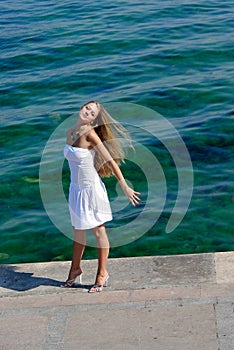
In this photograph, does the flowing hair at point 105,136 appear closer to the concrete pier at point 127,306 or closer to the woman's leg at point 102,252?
the woman's leg at point 102,252

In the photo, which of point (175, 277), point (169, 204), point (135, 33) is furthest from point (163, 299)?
point (135, 33)

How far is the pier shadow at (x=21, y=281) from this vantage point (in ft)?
24.0

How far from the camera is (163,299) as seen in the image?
6.72 metres

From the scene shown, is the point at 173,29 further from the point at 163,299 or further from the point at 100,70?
the point at 163,299

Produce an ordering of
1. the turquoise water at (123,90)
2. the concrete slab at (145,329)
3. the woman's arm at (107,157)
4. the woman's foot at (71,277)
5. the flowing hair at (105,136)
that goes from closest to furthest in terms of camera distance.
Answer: the concrete slab at (145,329) → the woman's arm at (107,157) → the flowing hair at (105,136) → the woman's foot at (71,277) → the turquoise water at (123,90)

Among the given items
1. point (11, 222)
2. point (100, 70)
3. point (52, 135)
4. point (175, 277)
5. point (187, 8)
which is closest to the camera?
point (175, 277)

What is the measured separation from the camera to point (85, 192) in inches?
277

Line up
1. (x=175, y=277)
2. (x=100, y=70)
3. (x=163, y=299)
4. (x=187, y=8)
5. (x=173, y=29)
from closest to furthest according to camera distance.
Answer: (x=163, y=299) → (x=175, y=277) → (x=100, y=70) → (x=173, y=29) → (x=187, y=8)

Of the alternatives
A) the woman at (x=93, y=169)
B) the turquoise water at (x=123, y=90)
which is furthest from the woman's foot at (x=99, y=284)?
the turquoise water at (x=123, y=90)

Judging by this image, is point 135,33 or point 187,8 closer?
point 135,33

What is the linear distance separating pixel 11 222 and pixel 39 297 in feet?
9.92

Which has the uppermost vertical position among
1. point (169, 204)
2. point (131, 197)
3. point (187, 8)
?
point (131, 197)

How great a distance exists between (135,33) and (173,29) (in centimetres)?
83

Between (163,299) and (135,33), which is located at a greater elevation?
(163,299)
